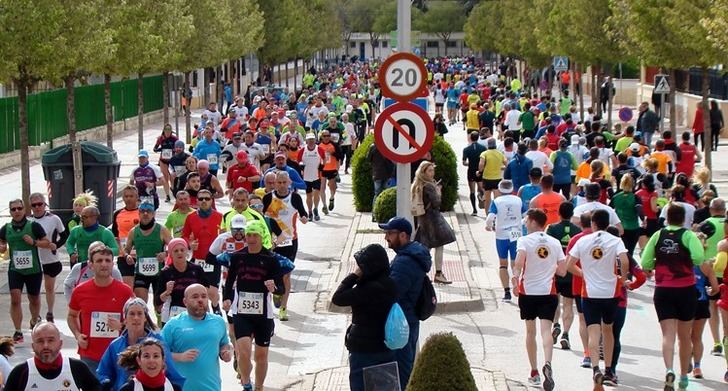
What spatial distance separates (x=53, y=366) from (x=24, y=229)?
6698mm

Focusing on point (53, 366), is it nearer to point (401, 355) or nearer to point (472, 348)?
point (401, 355)

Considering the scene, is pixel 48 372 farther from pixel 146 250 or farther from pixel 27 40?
pixel 27 40

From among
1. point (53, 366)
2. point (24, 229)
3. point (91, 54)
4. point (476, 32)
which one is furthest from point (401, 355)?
point (476, 32)

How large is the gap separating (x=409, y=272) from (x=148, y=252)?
454 centimetres

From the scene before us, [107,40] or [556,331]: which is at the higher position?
[107,40]

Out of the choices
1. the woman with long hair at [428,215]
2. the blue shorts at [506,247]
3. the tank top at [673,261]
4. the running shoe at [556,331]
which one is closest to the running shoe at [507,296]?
the blue shorts at [506,247]

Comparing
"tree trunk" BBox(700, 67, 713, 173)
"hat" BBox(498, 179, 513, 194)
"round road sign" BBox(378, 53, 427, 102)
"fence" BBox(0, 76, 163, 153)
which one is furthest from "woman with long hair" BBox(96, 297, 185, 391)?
"fence" BBox(0, 76, 163, 153)

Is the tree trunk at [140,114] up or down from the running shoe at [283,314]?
up

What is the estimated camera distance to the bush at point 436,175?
2616 cm

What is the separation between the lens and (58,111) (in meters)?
41.4

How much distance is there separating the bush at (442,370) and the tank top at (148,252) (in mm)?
6055

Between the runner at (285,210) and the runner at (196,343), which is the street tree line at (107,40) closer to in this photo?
the runner at (285,210)

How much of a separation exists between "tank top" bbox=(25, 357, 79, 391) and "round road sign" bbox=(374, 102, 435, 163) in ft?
13.3

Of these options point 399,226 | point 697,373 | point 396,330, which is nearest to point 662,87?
point 697,373
